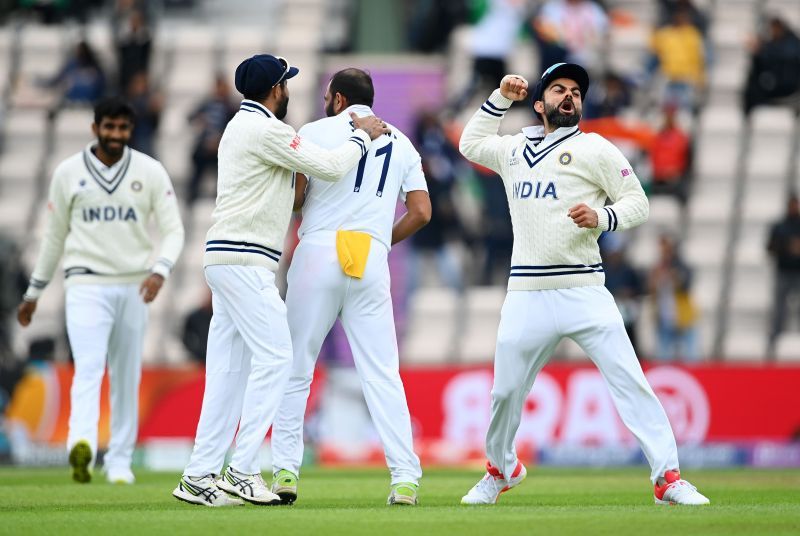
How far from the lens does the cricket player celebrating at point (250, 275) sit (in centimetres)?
905

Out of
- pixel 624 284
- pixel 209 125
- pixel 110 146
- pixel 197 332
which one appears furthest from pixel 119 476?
pixel 209 125

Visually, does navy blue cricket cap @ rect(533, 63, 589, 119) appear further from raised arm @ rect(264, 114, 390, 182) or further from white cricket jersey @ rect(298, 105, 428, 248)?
raised arm @ rect(264, 114, 390, 182)

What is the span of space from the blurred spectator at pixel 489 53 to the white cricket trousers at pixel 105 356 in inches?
394

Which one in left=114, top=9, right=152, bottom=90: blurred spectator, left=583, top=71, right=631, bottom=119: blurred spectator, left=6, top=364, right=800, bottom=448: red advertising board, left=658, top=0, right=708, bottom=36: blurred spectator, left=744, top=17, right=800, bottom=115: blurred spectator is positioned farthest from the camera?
left=114, top=9, right=152, bottom=90: blurred spectator

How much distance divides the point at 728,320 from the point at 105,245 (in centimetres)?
955

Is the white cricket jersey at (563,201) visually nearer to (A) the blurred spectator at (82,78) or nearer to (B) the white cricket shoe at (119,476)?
(B) the white cricket shoe at (119,476)

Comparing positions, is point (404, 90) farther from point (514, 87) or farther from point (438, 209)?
point (514, 87)

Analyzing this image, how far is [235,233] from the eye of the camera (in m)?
9.12

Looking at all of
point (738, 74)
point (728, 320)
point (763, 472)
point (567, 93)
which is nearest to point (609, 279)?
point (728, 320)

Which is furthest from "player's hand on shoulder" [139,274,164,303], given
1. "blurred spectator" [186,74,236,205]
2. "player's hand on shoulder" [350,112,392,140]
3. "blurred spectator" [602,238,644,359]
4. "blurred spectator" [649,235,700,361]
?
"blurred spectator" [186,74,236,205]

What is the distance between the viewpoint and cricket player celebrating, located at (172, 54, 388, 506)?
9.05m

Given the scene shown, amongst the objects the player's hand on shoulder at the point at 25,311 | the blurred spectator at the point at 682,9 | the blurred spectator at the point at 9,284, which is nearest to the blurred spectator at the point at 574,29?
the blurred spectator at the point at 682,9

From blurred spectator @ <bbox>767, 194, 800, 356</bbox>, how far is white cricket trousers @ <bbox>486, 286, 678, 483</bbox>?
9943 mm

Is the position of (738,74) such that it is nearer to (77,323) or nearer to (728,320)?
(728,320)
